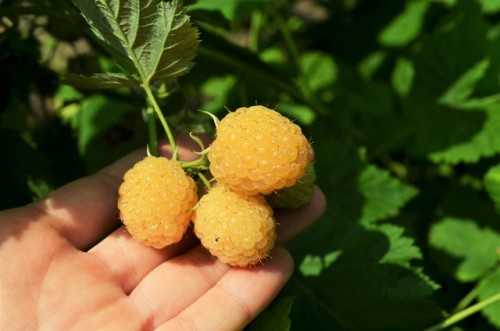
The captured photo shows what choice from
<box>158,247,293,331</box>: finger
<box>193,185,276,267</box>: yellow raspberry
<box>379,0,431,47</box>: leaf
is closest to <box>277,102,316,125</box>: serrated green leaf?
<box>379,0,431,47</box>: leaf

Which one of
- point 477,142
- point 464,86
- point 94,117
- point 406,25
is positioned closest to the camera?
point 477,142

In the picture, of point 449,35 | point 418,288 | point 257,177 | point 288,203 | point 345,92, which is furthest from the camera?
point 345,92

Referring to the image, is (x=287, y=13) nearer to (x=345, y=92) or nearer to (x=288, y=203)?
(x=345, y=92)

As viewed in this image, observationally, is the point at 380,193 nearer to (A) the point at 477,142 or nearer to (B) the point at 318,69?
(A) the point at 477,142

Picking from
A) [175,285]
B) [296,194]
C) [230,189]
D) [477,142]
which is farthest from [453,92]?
[175,285]

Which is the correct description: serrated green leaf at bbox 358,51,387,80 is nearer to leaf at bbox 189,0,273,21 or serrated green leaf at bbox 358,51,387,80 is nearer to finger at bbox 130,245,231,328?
leaf at bbox 189,0,273,21

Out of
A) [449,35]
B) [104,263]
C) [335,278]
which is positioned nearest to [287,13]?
[449,35]
